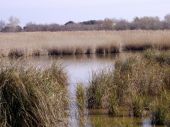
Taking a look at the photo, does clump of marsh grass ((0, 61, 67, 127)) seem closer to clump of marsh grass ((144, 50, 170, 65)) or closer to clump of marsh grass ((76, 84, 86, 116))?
clump of marsh grass ((76, 84, 86, 116))

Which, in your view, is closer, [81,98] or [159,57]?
[81,98]

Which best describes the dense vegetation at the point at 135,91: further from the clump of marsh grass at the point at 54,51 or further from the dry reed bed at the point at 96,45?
the clump of marsh grass at the point at 54,51

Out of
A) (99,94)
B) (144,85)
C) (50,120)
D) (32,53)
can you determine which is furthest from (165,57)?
(32,53)

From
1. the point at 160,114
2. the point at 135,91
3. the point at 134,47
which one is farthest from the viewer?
the point at 134,47

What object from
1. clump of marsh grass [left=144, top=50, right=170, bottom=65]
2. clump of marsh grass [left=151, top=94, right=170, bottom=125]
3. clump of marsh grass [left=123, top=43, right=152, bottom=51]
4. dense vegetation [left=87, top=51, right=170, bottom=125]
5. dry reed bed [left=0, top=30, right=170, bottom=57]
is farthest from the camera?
clump of marsh grass [left=123, top=43, right=152, bottom=51]

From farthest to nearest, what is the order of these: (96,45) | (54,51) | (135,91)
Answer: (96,45) < (54,51) < (135,91)

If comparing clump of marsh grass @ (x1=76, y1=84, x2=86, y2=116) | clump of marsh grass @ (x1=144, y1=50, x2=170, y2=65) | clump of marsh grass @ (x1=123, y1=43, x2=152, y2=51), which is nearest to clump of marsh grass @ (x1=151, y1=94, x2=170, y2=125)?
clump of marsh grass @ (x1=76, y1=84, x2=86, y2=116)

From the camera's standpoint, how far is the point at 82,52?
81.4 ft

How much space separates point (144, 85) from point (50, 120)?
14.7 ft

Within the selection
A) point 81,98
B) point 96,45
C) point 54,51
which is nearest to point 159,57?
point 81,98

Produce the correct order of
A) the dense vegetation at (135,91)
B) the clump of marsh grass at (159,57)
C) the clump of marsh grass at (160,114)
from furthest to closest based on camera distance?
the clump of marsh grass at (159,57) → the dense vegetation at (135,91) → the clump of marsh grass at (160,114)

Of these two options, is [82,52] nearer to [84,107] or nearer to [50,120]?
[84,107]

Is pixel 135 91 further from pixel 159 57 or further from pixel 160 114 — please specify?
pixel 159 57

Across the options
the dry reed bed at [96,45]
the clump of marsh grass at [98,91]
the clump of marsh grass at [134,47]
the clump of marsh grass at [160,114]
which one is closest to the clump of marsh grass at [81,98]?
the clump of marsh grass at [98,91]
